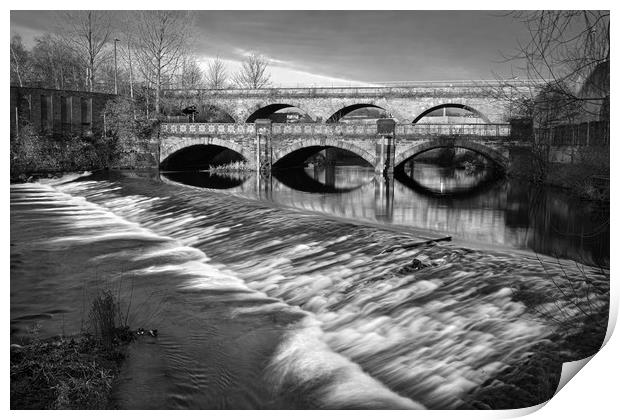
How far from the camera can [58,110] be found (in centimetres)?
2366

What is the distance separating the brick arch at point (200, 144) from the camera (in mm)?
27953

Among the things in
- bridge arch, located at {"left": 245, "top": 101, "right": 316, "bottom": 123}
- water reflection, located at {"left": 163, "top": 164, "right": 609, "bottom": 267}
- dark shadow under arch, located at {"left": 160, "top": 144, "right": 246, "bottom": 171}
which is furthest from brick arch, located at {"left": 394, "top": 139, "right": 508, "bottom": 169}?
bridge arch, located at {"left": 245, "top": 101, "right": 316, "bottom": 123}

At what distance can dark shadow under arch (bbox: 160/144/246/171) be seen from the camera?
29297 mm

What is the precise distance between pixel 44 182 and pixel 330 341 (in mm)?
16761

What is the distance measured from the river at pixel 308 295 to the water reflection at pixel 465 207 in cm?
11

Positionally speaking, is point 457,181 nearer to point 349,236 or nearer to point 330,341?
point 349,236

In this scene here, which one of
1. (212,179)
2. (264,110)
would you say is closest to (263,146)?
(212,179)

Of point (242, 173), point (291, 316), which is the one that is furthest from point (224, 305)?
point (242, 173)

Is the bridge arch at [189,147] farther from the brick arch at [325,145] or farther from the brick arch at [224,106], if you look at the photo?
the brick arch at [224,106]

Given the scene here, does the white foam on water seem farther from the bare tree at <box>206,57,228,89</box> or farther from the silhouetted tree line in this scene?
the bare tree at <box>206,57,228,89</box>

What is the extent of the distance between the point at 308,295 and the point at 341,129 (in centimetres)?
1968

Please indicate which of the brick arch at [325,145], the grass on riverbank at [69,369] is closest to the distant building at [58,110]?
the brick arch at [325,145]

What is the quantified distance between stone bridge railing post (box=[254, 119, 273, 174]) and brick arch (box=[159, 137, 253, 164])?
2.12ft

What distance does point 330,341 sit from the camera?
5820 millimetres
